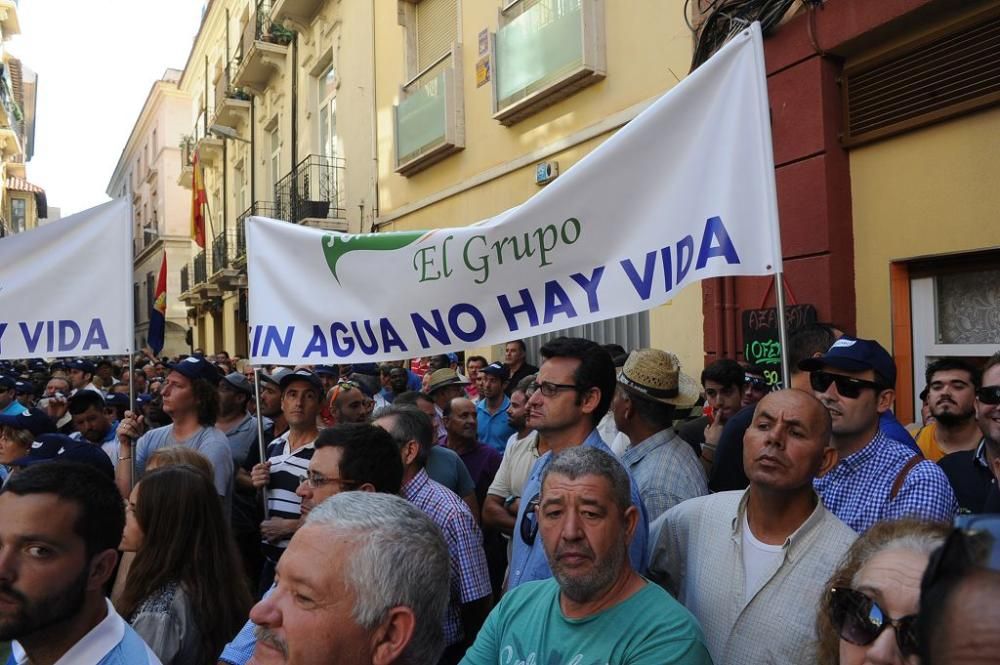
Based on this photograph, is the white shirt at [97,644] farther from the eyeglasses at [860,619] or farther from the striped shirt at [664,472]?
the striped shirt at [664,472]

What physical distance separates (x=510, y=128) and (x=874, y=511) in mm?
7767

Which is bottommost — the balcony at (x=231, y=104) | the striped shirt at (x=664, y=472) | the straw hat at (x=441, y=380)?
the striped shirt at (x=664, y=472)

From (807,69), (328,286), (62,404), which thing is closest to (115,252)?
(328,286)

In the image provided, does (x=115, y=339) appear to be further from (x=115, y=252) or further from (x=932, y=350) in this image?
(x=932, y=350)

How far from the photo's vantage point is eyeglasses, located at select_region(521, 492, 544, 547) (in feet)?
9.31

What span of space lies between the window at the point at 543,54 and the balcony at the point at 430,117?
3.44 feet

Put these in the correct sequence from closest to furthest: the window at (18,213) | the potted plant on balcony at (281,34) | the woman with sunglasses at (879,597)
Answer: the woman with sunglasses at (879,597) → the potted plant on balcony at (281,34) → the window at (18,213)

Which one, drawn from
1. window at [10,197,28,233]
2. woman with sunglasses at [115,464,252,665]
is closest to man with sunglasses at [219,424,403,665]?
woman with sunglasses at [115,464,252,665]

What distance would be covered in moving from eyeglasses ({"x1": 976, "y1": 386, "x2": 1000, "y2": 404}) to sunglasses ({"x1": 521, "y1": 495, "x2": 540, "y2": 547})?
5.36ft

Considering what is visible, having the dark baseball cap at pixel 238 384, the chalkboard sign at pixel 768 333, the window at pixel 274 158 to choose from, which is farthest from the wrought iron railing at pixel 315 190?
the chalkboard sign at pixel 768 333

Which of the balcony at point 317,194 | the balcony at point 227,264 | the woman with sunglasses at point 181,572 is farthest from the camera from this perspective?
→ the balcony at point 227,264

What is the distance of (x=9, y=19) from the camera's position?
35.6 metres

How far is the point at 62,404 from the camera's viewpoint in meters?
7.18

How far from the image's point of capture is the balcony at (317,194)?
14.8 metres
